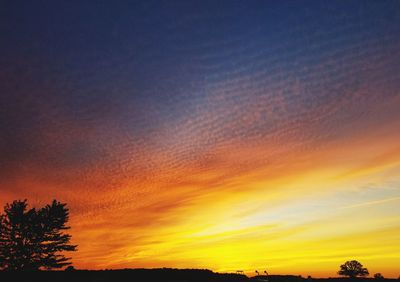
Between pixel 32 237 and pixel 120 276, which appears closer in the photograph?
Result: pixel 120 276

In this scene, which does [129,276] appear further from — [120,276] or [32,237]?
[32,237]

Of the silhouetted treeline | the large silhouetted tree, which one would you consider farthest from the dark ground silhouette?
the large silhouetted tree

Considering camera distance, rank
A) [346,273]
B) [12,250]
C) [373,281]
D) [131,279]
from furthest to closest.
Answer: [346,273]
[12,250]
[373,281]
[131,279]

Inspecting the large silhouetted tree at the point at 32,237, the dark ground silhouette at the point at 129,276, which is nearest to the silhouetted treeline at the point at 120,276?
the dark ground silhouette at the point at 129,276

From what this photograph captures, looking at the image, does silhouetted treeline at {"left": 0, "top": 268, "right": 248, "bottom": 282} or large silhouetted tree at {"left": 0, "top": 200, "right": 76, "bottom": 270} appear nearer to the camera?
silhouetted treeline at {"left": 0, "top": 268, "right": 248, "bottom": 282}

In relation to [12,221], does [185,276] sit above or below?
below

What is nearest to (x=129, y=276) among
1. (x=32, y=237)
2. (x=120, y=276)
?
(x=120, y=276)

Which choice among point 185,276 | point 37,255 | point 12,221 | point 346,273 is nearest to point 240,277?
point 185,276

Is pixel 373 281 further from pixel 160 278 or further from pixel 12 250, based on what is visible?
pixel 12 250

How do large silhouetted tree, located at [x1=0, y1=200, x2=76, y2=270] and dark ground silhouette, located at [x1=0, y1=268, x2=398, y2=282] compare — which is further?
large silhouetted tree, located at [x1=0, y1=200, x2=76, y2=270]

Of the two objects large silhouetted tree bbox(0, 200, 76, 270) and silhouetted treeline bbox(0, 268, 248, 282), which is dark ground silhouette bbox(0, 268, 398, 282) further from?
large silhouetted tree bbox(0, 200, 76, 270)

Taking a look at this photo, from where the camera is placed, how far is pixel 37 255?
1789 inches

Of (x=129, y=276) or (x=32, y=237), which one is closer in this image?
(x=129, y=276)

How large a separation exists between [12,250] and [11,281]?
29.7 meters
